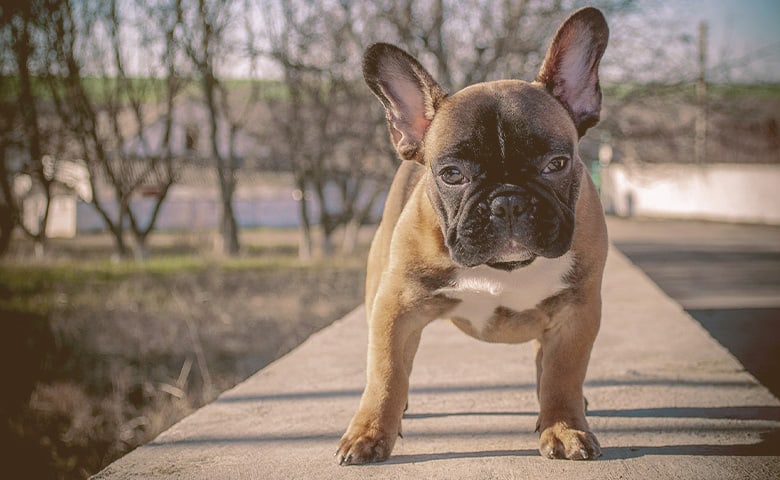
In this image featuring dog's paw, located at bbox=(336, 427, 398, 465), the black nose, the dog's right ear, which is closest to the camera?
the black nose

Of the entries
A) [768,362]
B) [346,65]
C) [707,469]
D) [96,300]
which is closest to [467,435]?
[707,469]

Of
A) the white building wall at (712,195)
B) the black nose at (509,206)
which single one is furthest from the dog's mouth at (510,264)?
the white building wall at (712,195)

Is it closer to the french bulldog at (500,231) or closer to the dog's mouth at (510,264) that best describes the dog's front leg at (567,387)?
the french bulldog at (500,231)

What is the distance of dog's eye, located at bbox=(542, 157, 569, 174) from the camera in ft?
7.47

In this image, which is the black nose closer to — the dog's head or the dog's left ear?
the dog's head

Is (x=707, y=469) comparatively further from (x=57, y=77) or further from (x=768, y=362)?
(x=57, y=77)

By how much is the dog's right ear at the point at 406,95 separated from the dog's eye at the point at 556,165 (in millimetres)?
541

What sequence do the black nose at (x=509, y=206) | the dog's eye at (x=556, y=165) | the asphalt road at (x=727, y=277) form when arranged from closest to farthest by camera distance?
the black nose at (x=509, y=206), the dog's eye at (x=556, y=165), the asphalt road at (x=727, y=277)

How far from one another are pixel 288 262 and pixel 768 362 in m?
9.54

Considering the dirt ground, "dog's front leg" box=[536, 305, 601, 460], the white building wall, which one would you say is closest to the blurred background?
the dirt ground

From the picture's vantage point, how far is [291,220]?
30.9 metres

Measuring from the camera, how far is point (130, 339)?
8.18 metres

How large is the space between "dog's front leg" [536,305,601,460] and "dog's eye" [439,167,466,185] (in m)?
0.63

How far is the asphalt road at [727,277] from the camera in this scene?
6.41 m
